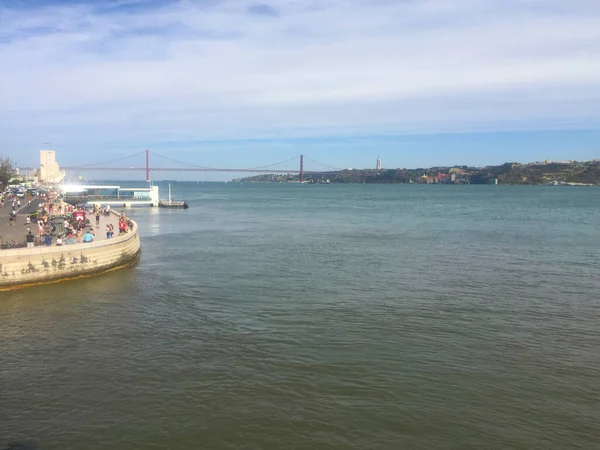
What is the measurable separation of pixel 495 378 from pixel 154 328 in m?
9.10

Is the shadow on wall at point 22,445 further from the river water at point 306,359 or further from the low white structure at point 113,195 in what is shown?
the low white structure at point 113,195

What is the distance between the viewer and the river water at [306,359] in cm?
912

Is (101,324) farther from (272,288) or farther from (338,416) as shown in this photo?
(338,416)

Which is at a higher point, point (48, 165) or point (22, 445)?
point (48, 165)

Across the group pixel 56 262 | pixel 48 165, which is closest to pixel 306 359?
pixel 56 262

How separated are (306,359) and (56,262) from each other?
1217 cm

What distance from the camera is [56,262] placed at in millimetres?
19516

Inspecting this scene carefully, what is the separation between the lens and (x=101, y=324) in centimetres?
1488

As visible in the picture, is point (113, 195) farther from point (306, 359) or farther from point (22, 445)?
point (22, 445)

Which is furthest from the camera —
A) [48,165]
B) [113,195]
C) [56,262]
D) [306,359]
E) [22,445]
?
[48,165]

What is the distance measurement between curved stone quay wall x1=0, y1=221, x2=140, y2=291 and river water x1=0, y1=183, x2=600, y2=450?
0.62 metres

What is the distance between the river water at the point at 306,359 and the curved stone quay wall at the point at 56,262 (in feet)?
2.02

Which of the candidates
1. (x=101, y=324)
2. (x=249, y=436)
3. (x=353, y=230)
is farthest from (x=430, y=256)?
(x=249, y=436)

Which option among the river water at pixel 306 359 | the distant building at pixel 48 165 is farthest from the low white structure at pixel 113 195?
the distant building at pixel 48 165
